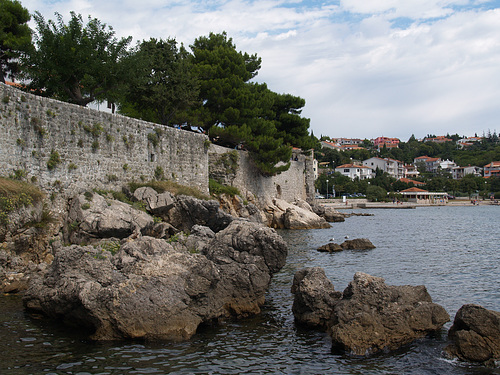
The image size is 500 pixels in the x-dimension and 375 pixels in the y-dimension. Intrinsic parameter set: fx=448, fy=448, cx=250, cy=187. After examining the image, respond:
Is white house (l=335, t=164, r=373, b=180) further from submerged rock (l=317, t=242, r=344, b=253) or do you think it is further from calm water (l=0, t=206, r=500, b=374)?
calm water (l=0, t=206, r=500, b=374)

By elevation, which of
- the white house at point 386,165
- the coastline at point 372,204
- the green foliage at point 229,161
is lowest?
the coastline at point 372,204

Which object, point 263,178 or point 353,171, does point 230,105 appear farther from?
point 353,171

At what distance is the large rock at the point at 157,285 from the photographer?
27.9 feet

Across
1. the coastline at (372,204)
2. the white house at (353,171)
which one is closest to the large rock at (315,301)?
the coastline at (372,204)

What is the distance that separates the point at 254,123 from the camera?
32.9 metres

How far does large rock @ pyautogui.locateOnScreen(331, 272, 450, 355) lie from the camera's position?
8.13 m

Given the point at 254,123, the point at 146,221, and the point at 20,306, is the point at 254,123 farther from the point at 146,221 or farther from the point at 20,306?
the point at 20,306

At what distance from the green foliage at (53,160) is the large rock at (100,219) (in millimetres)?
1282

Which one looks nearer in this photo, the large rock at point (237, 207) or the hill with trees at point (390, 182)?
the large rock at point (237, 207)

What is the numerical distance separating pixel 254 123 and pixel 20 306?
972 inches

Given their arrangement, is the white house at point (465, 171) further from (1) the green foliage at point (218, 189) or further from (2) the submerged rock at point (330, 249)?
(2) the submerged rock at point (330, 249)

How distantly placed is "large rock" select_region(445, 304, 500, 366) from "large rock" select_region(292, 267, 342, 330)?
7.94ft

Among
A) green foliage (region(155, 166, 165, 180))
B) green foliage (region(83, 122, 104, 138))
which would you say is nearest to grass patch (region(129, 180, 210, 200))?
green foliage (region(155, 166, 165, 180))

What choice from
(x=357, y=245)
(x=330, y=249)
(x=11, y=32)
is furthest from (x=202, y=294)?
(x=11, y=32)
